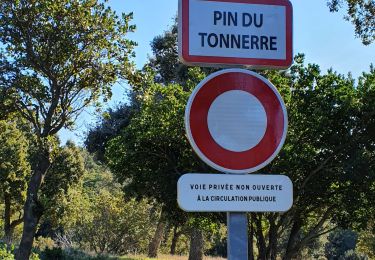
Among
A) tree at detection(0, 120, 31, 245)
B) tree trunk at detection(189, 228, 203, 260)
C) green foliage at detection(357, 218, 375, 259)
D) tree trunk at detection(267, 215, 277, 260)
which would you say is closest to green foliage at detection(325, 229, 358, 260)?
green foliage at detection(357, 218, 375, 259)

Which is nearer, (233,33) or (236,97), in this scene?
(236,97)

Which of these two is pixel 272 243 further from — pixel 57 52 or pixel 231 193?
pixel 231 193

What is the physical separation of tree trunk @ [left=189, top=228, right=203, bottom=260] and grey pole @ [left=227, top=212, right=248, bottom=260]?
19487 mm

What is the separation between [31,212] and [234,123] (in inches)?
561

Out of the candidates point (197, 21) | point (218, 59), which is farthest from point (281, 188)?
point (197, 21)

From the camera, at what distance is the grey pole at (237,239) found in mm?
2261

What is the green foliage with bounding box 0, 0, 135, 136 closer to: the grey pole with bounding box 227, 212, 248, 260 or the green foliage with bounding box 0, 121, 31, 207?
the grey pole with bounding box 227, 212, 248, 260

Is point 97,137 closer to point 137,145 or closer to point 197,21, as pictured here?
point 137,145

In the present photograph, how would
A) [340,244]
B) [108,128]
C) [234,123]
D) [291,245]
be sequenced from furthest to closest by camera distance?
[340,244] → [108,128] → [291,245] → [234,123]

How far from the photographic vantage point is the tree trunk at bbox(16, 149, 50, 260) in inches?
605

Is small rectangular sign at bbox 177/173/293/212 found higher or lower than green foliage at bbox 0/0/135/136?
lower

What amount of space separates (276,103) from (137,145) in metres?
11.9

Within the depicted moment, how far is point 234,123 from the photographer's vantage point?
2.46 meters

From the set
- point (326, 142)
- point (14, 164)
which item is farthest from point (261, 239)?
point (14, 164)
